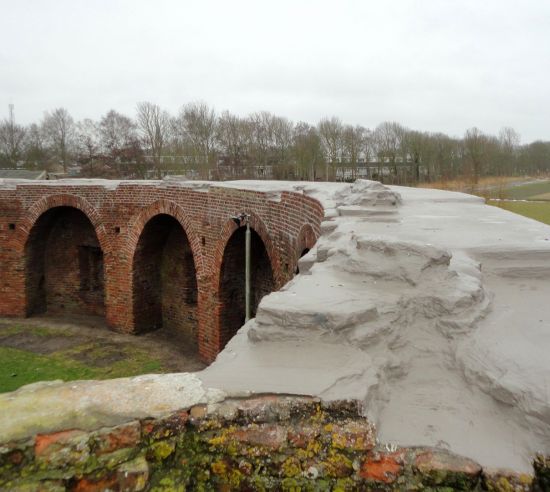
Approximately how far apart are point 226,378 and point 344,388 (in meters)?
0.48

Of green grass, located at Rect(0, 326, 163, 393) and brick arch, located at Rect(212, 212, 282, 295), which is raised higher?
brick arch, located at Rect(212, 212, 282, 295)

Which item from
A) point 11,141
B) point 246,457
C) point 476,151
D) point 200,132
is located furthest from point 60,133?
point 246,457

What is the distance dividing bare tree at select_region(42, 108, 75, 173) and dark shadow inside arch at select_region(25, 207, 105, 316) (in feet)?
95.9

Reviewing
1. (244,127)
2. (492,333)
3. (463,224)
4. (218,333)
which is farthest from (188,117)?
(492,333)

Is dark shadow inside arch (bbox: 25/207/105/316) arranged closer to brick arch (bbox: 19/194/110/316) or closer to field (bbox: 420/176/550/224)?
brick arch (bbox: 19/194/110/316)

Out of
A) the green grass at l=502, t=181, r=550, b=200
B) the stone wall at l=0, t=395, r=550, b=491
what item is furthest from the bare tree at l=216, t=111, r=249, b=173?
the stone wall at l=0, t=395, r=550, b=491

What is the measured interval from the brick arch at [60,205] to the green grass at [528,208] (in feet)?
46.2

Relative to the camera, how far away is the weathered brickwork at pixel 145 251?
332 inches

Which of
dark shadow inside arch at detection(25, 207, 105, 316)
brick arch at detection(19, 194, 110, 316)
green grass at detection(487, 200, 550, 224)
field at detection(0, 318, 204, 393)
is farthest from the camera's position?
green grass at detection(487, 200, 550, 224)

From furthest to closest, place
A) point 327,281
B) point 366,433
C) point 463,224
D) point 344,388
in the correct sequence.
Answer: point 463,224, point 327,281, point 344,388, point 366,433

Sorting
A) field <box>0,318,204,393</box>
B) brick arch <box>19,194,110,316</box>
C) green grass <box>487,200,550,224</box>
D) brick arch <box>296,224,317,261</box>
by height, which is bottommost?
field <box>0,318,204,393</box>

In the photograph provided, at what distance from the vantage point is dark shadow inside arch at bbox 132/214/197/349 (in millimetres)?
11312

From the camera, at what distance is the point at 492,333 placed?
259 centimetres

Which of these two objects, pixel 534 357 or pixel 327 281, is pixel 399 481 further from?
pixel 327 281
